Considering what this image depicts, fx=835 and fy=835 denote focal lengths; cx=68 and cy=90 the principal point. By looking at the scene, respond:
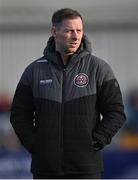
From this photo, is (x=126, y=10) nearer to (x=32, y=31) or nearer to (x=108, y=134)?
(x=32, y=31)

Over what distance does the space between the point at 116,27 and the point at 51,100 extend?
12.5 metres

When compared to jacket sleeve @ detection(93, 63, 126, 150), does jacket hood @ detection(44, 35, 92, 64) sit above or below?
above

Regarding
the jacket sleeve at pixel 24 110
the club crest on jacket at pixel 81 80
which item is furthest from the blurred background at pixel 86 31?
the club crest on jacket at pixel 81 80

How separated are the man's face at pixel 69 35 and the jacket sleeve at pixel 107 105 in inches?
7.5

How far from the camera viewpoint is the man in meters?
4.37

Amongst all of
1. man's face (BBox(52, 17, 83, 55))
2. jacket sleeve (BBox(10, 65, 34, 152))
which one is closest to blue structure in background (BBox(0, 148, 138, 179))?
jacket sleeve (BBox(10, 65, 34, 152))

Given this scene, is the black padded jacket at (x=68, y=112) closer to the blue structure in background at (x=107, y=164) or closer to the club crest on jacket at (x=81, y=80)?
the club crest on jacket at (x=81, y=80)

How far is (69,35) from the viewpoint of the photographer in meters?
4.46

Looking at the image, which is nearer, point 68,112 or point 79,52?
point 68,112

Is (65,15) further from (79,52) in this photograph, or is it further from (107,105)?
(107,105)

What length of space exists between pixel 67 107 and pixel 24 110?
0.30 m

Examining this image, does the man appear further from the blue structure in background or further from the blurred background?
the blurred background

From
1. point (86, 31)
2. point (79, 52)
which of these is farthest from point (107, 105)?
point (86, 31)

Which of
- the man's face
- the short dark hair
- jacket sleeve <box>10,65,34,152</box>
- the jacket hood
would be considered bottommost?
jacket sleeve <box>10,65,34,152</box>
